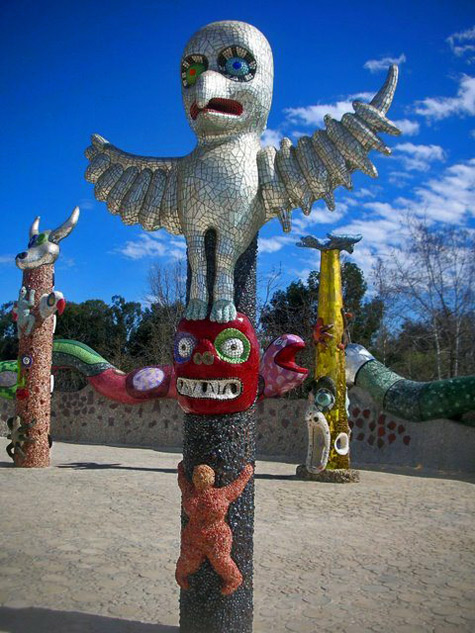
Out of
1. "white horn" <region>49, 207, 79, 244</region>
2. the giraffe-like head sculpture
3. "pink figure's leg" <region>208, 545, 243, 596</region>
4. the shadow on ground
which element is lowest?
the shadow on ground

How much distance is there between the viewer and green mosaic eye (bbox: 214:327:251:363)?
2873 mm

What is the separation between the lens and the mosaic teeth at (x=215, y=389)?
9.26 feet

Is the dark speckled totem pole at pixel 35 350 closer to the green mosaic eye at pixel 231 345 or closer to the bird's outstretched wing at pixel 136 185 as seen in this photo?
the bird's outstretched wing at pixel 136 185

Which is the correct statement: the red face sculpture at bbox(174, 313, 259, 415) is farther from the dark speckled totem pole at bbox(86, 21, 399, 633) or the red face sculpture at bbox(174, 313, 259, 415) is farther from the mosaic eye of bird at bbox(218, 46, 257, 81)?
the mosaic eye of bird at bbox(218, 46, 257, 81)

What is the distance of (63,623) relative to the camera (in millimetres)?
3141

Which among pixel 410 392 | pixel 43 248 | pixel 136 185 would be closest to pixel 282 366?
pixel 410 392

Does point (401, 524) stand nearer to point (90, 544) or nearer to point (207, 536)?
point (90, 544)

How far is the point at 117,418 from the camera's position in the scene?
12703 mm

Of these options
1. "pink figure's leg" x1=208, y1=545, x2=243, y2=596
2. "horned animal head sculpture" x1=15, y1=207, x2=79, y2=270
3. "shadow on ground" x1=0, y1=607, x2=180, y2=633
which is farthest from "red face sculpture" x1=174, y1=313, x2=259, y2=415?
"horned animal head sculpture" x1=15, y1=207, x2=79, y2=270

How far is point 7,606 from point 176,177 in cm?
259

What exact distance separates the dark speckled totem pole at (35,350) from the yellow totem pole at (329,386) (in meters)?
3.63

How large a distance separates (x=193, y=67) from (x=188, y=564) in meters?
2.51

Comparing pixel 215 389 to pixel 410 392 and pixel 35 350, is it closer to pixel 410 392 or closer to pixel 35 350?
pixel 35 350

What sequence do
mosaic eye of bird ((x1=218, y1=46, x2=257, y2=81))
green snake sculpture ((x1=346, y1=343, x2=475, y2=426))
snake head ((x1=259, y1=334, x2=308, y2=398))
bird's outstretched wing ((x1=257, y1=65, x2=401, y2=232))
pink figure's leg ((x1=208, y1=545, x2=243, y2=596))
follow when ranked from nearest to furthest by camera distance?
1. pink figure's leg ((x1=208, y1=545, x2=243, y2=596))
2. bird's outstretched wing ((x1=257, y1=65, x2=401, y2=232))
3. mosaic eye of bird ((x1=218, y1=46, x2=257, y2=81))
4. snake head ((x1=259, y1=334, x2=308, y2=398))
5. green snake sculpture ((x1=346, y1=343, x2=475, y2=426))
